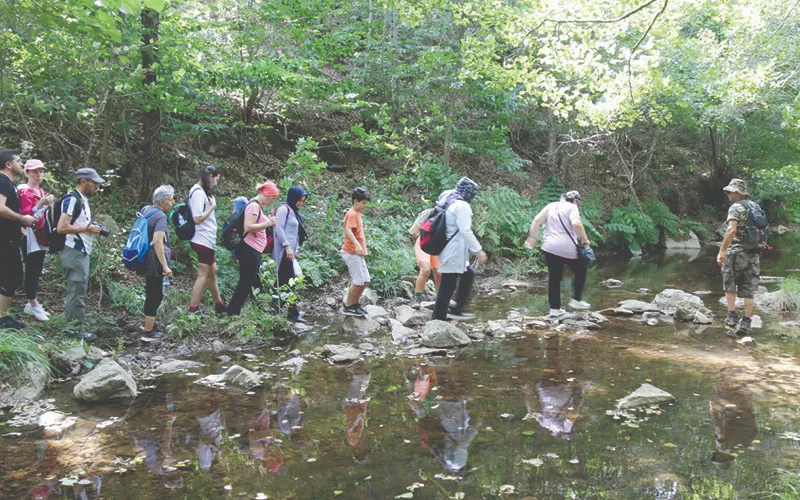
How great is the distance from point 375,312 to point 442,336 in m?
1.96

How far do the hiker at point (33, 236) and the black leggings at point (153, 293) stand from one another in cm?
125

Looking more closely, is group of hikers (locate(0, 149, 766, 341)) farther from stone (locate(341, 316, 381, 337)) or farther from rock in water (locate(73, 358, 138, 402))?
rock in water (locate(73, 358, 138, 402))

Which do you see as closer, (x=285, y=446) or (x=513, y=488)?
(x=513, y=488)

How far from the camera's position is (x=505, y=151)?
1560 cm

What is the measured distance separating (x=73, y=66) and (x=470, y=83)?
9214mm

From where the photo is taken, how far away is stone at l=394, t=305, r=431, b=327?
8.19 metres

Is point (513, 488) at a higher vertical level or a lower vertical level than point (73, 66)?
lower

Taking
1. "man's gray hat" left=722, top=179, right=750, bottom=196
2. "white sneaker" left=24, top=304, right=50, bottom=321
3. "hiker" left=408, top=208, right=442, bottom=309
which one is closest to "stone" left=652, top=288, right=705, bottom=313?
"man's gray hat" left=722, top=179, right=750, bottom=196

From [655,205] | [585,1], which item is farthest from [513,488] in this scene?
[655,205]

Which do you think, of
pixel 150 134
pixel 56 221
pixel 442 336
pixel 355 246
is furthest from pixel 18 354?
pixel 150 134

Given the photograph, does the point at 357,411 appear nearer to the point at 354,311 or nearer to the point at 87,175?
the point at 354,311

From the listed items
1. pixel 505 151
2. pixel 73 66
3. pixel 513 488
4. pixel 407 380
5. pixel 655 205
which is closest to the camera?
pixel 513 488

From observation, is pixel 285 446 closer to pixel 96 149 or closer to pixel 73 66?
pixel 73 66

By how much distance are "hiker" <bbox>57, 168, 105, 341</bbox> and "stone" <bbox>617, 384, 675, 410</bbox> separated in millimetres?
5862
